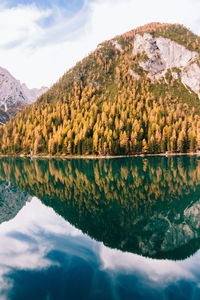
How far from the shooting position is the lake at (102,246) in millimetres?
14852

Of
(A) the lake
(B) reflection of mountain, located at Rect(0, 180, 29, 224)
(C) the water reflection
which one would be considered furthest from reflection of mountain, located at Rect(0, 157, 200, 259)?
(B) reflection of mountain, located at Rect(0, 180, 29, 224)

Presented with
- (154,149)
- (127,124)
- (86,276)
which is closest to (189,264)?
(86,276)

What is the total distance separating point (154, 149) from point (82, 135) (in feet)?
158

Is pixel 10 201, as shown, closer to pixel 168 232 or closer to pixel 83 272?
pixel 83 272

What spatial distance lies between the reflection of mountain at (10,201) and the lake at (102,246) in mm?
198

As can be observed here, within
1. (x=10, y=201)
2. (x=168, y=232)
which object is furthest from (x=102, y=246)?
(x=10, y=201)

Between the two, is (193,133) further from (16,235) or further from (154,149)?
(16,235)

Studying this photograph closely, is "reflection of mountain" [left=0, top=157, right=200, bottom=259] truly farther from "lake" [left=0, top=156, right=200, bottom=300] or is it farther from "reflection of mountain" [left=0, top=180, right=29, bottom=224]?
"reflection of mountain" [left=0, top=180, right=29, bottom=224]

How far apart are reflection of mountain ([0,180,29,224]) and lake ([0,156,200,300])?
198 millimetres

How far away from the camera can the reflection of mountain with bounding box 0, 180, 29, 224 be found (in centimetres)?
3372

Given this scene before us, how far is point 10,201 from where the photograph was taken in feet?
137

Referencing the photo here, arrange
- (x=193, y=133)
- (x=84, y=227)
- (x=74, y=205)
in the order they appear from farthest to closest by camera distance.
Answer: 1. (x=193, y=133)
2. (x=74, y=205)
3. (x=84, y=227)

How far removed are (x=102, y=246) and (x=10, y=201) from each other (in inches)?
1113

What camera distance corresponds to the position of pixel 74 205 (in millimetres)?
34531
